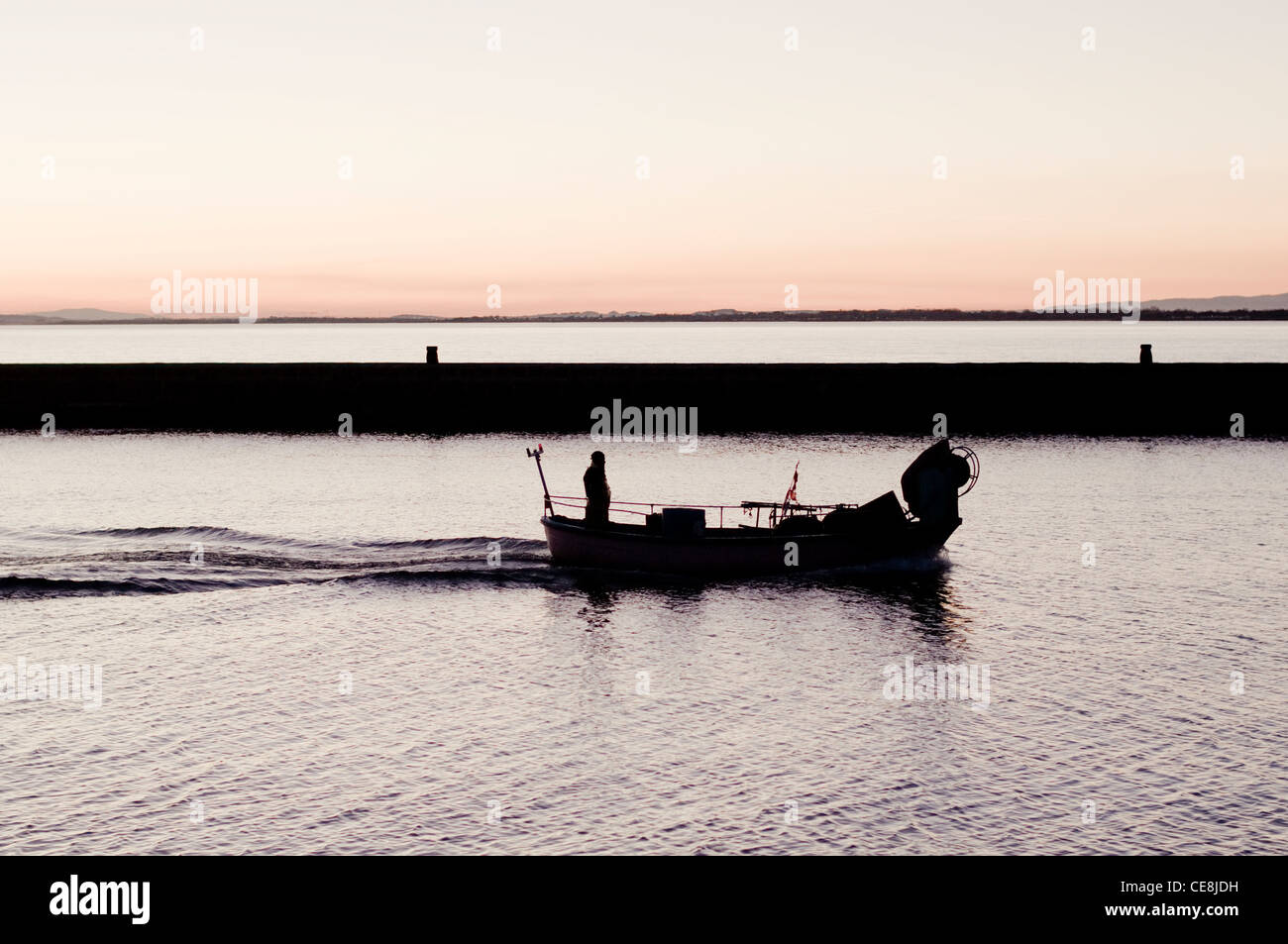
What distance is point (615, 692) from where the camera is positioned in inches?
756

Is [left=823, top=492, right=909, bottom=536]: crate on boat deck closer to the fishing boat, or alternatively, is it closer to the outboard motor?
the fishing boat

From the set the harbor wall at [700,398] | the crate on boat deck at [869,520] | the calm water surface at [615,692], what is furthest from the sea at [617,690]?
the harbor wall at [700,398]

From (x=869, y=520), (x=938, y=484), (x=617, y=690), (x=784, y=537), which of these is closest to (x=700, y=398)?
(x=938, y=484)

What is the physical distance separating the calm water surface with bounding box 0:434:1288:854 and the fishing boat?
1.83 ft

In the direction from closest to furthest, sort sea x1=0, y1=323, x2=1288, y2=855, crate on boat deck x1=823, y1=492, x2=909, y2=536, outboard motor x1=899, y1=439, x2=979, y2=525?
1. sea x1=0, y1=323, x2=1288, y2=855
2. crate on boat deck x1=823, y1=492, x2=909, y2=536
3. outboard motor x1=899, y1=439, x2=979, y2=525

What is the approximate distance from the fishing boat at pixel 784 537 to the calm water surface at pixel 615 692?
0.56 meters

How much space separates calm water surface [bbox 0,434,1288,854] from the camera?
13.6 meters

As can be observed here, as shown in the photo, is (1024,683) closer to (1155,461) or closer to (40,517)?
(40,517)

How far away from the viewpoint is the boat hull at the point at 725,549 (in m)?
28.3

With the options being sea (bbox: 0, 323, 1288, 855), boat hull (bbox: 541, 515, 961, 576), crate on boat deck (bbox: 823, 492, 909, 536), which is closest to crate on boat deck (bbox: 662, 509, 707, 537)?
boat hull (bbox: 541, 515, 961, 576)

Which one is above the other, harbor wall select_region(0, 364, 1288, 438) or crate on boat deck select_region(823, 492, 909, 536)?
harbor wall select_region(0, 364, 1288, 438)

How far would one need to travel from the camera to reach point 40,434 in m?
66.2
